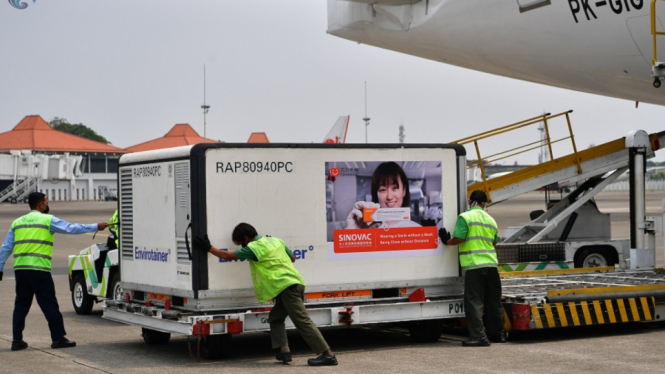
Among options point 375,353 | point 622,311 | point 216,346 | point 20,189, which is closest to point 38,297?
point 216,346

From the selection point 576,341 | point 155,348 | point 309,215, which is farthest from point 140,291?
point 576,341

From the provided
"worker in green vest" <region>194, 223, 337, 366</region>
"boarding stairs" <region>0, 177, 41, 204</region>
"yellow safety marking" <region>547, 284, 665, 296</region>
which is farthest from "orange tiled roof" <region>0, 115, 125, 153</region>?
A: "worker in green vest" <region>194, 223, 337, 366</region>

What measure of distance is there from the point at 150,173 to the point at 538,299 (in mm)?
4490

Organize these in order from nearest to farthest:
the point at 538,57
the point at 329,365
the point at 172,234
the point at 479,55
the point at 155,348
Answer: the point at 329,365, the point at 172,234, the point at 155,348, the point at 538,57, the point at 479,55

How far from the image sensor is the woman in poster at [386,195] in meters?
10.2

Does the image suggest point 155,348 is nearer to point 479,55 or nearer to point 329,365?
point 329,365

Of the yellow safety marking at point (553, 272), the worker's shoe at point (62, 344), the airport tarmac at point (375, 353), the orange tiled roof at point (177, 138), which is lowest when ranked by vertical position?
the airport tarmac at point (375, 353)

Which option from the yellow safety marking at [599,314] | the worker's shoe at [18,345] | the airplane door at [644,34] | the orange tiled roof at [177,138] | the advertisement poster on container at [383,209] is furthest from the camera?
the orange tiled roof at [177,138]

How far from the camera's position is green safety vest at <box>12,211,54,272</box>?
1058 centimetres

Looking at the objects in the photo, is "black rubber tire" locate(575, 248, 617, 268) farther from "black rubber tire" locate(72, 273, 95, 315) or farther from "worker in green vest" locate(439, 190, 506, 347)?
"black rubber tire" locate(72, 273, 95, 315)

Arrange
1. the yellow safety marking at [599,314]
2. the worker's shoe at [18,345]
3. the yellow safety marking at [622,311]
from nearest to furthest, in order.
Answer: the worker's shoe at [18,345]
the yellow safety marking at [599,314]
the yellow safety marking at [622,311]

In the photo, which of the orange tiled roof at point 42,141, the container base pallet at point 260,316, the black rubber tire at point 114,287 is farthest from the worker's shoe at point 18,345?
the orange tiled roof at point 42,141

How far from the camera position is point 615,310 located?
10867 millimetres

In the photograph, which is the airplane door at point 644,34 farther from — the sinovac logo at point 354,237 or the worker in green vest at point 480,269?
the sinovac logo at point 354,237
